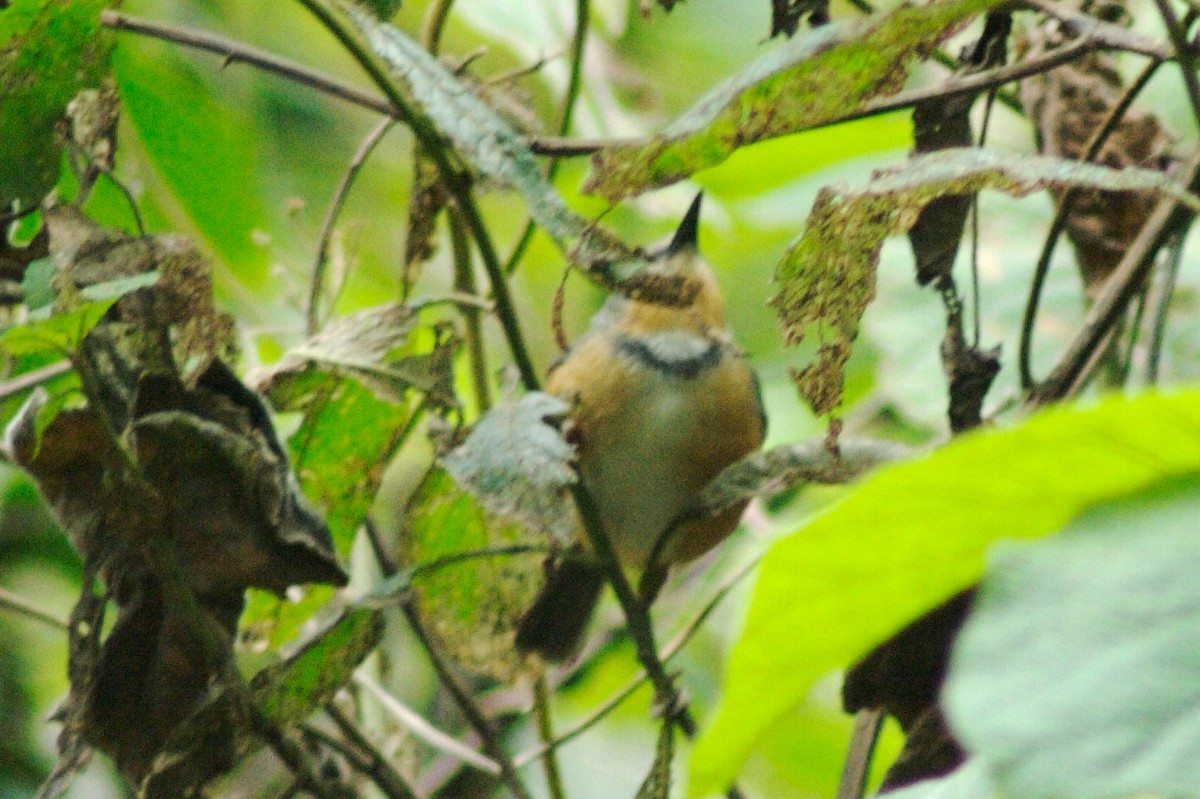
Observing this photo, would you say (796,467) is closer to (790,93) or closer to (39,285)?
(790,93)

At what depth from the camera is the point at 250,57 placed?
40.2 inches

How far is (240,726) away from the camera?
1007 mm

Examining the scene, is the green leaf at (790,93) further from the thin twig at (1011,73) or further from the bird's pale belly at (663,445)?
the bird's pale belly at (663,445)

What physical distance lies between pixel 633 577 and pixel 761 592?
1767mm

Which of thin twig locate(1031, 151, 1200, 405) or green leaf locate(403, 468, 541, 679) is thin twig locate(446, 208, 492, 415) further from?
thin twig locate(1031, 151, 1200, 405)

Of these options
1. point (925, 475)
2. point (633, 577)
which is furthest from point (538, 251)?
point (925, 475)

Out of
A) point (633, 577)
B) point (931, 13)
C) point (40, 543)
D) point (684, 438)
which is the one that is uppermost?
point (931, 13)

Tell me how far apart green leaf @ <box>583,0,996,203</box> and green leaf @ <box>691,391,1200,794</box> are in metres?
0.27

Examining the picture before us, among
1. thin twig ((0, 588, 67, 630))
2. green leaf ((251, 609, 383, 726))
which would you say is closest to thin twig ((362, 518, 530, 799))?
green leaf ((251, 609, 383, 726))

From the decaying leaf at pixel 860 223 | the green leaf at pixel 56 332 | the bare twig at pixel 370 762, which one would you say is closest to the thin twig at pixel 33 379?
the green leaf at pixel 56 332

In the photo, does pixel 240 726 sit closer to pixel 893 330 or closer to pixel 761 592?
pixel 761 592

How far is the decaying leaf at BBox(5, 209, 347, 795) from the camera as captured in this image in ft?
3.15

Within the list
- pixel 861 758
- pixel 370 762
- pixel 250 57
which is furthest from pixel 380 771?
pixel 250 57

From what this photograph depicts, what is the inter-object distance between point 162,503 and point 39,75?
32cm
